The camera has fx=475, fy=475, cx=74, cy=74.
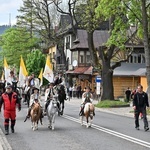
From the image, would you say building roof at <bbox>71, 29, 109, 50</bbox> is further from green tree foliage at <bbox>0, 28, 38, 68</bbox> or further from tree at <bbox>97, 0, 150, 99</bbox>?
tree at <bbox>97, 0, 150, 99</bbox>

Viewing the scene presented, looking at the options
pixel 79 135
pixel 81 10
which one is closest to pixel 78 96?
pixel 81 10

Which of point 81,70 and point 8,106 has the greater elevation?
point 81,70

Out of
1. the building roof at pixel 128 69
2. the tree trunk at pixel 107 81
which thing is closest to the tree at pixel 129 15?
the tree trunk at pixel 107 81

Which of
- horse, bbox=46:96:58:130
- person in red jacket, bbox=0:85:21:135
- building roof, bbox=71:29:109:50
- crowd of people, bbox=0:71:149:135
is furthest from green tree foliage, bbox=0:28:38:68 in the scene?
person in red jacket, bbox=0:85:21:135

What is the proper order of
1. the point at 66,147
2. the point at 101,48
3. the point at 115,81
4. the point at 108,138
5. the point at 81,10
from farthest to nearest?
the point at 115,81 → the point at 81,10 → the point at 101,48 → the point at 108,138 → the point at 66,147

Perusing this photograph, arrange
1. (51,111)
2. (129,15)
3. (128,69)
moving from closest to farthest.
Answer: (51,111), (129,15), (128,69)

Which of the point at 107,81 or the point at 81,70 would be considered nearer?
the point at 107,81

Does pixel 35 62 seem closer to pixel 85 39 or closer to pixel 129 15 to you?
pixel 85 39

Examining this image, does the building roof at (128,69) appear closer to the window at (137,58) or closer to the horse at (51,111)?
the window at (137,58)

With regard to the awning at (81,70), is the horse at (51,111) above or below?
below

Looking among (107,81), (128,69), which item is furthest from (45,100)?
(128,69)

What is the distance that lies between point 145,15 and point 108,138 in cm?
1616

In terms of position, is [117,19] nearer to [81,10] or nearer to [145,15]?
[145,15]

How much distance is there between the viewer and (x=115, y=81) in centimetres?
5878
